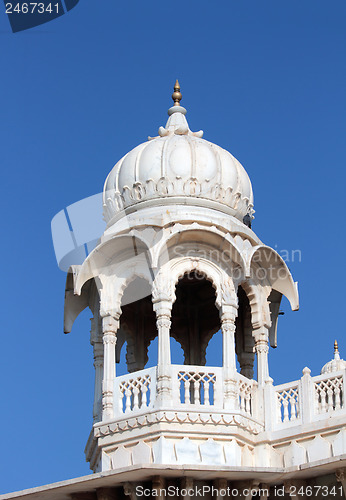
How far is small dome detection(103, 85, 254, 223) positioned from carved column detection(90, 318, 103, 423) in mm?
1837

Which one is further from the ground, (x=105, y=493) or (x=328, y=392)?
(x=328, y=392)

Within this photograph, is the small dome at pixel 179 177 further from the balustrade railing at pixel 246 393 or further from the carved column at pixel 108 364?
the balustrade railing at pixel 246 393

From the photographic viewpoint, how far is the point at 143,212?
856 inches

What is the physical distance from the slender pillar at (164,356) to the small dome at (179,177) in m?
1.91

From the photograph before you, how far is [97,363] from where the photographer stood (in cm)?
2216

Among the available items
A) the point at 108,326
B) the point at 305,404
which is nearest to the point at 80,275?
the point at 108,326

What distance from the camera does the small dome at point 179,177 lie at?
860 inches

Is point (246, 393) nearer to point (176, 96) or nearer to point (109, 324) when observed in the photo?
point (109, 324)

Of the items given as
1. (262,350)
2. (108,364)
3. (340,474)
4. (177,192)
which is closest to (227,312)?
(262,350)

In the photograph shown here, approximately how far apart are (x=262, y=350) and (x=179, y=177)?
10.2 ft

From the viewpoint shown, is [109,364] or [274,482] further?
[109,364]

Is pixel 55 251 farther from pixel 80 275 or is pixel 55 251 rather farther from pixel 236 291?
pixel 236 291

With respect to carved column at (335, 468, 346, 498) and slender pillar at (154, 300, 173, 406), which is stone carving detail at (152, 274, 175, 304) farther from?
carved column at (335, 468, 346, 498)

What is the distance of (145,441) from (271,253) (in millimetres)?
3818
